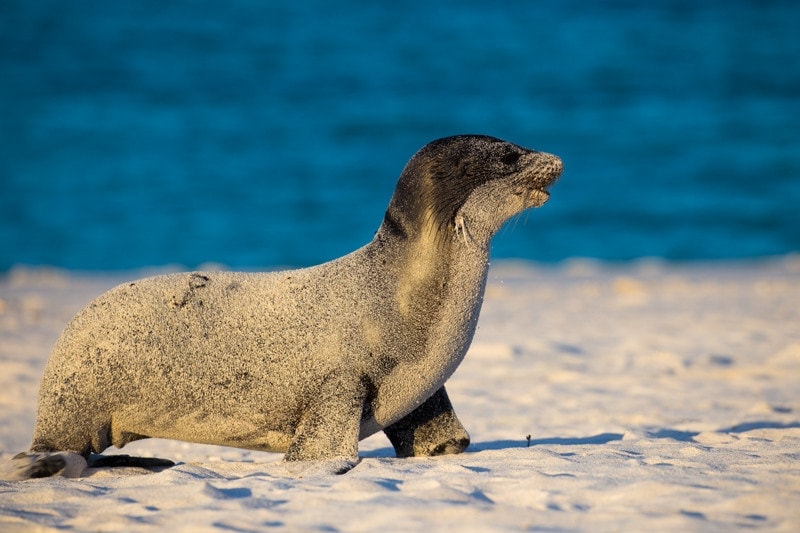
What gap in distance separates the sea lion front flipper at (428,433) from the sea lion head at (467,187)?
3.06 ft

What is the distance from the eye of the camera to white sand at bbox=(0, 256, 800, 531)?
13.6ft

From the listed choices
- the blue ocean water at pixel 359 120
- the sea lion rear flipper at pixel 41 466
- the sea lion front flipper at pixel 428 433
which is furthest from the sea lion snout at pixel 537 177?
the blue ocean water at pixel 359 120

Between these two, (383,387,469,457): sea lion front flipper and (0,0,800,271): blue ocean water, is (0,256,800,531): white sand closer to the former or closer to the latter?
(383,387,469,457): sea lion front flipper

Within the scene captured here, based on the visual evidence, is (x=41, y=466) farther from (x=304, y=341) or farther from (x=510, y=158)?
(x=510, y=158)

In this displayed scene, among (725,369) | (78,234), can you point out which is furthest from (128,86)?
(725,369)

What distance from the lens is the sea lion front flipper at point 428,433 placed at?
5680mm

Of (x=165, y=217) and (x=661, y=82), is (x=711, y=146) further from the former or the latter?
(x=165, y=217)

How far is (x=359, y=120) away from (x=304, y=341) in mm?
24963

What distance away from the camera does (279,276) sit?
5.57m

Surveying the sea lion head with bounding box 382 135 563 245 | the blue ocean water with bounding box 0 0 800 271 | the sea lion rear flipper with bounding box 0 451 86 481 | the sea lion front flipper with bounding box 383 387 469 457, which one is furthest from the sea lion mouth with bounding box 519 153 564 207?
the blue ocean water with bounding box 0 0 800 271

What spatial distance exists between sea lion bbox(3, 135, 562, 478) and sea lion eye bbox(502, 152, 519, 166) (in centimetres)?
1

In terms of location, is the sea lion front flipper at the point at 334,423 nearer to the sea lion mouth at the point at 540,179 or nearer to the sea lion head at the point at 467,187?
the sea lion head at the point at 467,187

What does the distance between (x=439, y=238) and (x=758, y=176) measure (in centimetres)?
2056

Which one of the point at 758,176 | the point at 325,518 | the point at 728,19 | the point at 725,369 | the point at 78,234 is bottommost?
the point at 325,518
